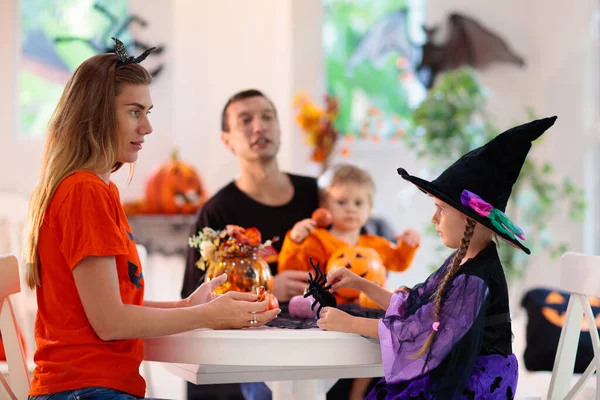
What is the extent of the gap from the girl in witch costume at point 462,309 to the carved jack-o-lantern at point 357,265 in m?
0.44

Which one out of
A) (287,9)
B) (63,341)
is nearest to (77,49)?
(287,9)

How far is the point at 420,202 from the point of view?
6168mm

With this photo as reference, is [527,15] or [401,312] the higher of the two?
[527,15]

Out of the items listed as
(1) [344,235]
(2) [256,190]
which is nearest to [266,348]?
(1) [344,235]

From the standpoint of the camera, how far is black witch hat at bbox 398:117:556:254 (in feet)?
6.52

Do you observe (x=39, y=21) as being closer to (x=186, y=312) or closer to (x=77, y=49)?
(x=77, y=49)

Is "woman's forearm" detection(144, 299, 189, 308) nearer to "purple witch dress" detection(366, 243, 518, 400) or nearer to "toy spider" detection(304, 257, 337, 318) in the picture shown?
"toy spider" detection(304, 257, 337, 318)

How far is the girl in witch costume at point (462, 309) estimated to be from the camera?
6.17 ft

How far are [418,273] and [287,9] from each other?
2.08 m

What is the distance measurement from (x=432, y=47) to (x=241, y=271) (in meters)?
4.16

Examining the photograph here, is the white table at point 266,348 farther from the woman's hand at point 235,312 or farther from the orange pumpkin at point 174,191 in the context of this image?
the orange pumpkin at point 174,191

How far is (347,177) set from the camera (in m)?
2.93

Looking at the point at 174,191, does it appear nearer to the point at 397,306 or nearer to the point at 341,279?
the point at 341,279

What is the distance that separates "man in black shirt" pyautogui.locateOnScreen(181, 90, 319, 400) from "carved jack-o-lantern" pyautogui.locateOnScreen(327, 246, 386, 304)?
1.83 feet
